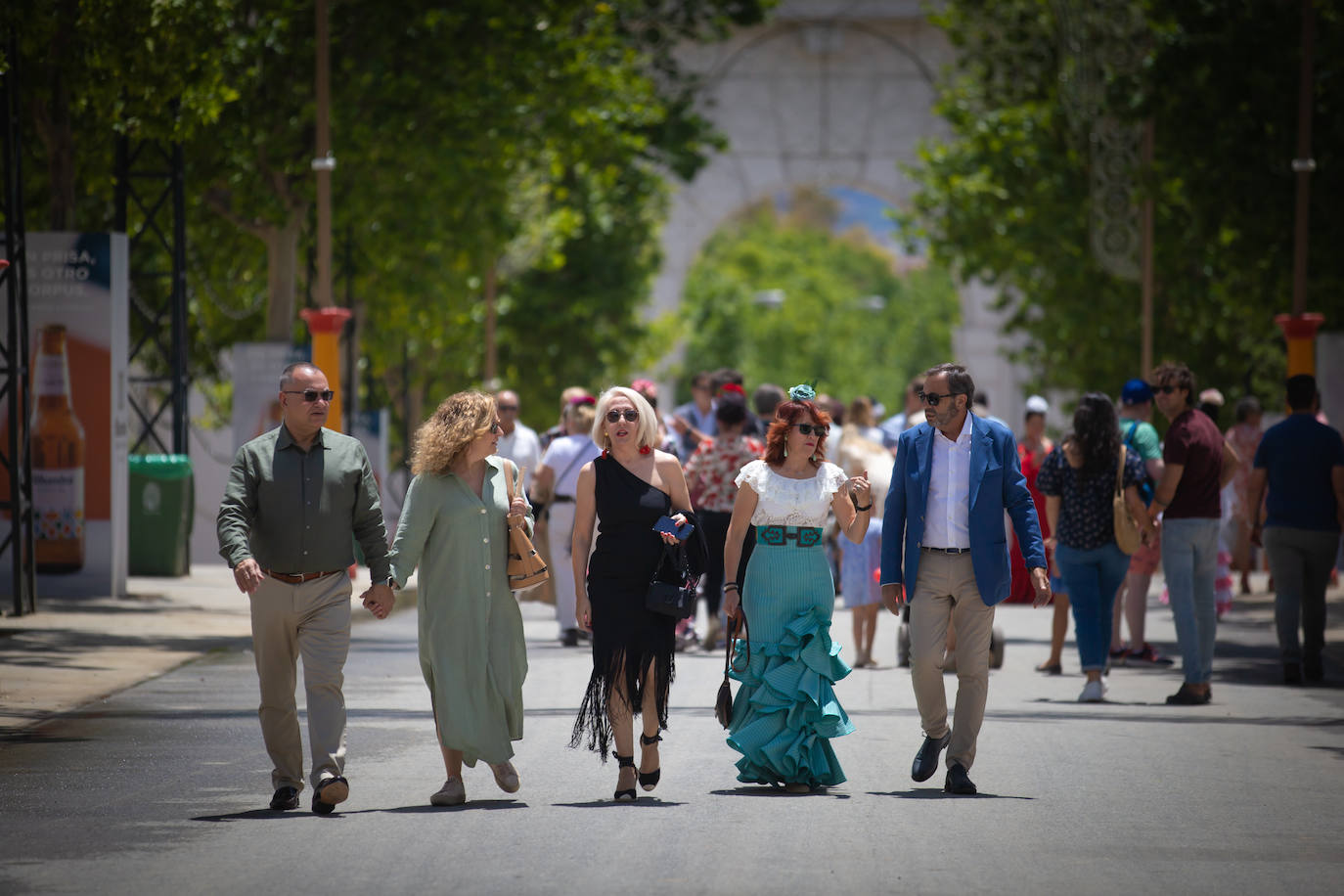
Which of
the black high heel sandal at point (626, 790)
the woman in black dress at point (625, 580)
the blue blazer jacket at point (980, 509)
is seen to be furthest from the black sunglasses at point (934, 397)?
the black high heel sandal at point (626, 790)

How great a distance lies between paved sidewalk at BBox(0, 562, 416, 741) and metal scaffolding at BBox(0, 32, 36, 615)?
17.4 inches

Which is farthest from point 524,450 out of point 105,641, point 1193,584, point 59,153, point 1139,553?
point 1193,584

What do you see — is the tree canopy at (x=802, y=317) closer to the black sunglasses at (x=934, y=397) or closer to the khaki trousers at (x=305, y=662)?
the black sunglasses at (x=934, y=397)

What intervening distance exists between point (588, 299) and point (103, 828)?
109ft

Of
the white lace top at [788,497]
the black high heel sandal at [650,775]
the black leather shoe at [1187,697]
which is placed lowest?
the black leather shoe at [1187,697]

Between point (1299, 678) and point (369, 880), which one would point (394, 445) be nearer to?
point (1299, 678)

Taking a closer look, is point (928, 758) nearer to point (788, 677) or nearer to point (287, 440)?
point (788, 677)

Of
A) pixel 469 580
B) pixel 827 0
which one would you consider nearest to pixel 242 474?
pixel 469 580

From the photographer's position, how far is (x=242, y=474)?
8.58 m

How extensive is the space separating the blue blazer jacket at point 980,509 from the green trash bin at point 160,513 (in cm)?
1410

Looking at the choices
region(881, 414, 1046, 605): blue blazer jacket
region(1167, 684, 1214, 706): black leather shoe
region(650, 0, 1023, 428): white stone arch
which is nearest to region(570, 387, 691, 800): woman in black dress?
region(881, 414, 1046, 605): blue blazer jacket

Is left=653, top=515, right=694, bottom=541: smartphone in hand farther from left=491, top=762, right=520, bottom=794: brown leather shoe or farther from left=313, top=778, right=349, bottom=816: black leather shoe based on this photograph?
left=313, top=778, right=349, bottom=816: black leather shoe

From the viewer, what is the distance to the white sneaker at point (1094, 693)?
12898 mm

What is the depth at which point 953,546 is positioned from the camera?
926cm
